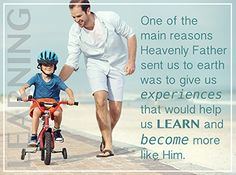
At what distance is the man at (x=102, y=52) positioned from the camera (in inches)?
357

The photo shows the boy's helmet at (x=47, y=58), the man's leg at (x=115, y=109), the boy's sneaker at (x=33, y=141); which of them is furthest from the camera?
the man's leg at (x=115, y=109)

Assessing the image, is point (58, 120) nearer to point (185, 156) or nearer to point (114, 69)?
point (114, 69)

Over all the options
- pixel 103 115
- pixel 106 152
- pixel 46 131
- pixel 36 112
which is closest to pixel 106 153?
pixel 106 152

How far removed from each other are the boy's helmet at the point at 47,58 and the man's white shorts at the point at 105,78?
66cm

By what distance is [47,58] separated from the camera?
346 inches

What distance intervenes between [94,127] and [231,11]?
360 cm

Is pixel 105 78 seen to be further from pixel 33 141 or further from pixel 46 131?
pixel 33 141

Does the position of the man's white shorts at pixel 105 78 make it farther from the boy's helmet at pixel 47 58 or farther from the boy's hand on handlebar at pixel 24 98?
the boy's hand on handlebar at pixel 24 98

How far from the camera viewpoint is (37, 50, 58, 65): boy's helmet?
8.80m

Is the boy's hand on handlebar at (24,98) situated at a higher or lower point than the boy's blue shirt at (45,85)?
lower

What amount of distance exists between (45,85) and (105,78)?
0.93 m

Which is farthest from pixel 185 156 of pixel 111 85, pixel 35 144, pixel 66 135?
pixel 66 135

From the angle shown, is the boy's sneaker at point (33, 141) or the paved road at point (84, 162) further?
the boy's sneaker at point (33, 141)

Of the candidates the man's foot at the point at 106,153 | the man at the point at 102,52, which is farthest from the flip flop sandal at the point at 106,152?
the man at the point at 102,52
